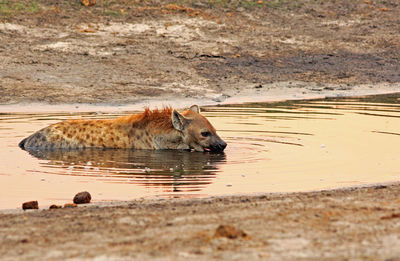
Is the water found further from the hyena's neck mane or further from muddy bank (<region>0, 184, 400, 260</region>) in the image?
muddy bank (<region>0, 184, 400, 260</region>)

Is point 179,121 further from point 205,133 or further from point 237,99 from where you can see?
point 237,99

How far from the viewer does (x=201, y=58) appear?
18781 mm

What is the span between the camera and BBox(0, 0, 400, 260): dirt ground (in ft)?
20.6

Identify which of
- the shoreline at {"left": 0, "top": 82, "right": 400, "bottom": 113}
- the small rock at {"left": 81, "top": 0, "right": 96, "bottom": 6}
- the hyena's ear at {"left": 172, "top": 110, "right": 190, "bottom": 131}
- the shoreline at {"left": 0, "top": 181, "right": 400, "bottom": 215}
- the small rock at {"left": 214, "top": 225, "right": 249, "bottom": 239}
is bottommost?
the shoreline at {"left": 0, "top": 82, "right": 400, "bottom": 113}

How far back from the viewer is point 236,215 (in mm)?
5570

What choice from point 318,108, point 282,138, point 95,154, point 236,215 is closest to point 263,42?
point 318,108

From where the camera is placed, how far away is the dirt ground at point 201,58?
20.6 ft

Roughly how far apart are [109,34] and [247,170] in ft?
35.6


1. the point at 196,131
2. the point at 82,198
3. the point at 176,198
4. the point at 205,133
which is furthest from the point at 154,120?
the point at 82,198

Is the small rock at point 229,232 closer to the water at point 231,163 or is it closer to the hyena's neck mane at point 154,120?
the water at point 231,163

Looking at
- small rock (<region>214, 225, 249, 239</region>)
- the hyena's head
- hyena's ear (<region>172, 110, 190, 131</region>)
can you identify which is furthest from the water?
small rock (<region>214, 225, 249, 239</region>)

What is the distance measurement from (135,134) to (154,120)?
0.30 m

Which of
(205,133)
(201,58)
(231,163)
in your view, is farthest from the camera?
(201,58)

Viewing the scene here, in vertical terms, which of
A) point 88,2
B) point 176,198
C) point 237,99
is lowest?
point 237,99
